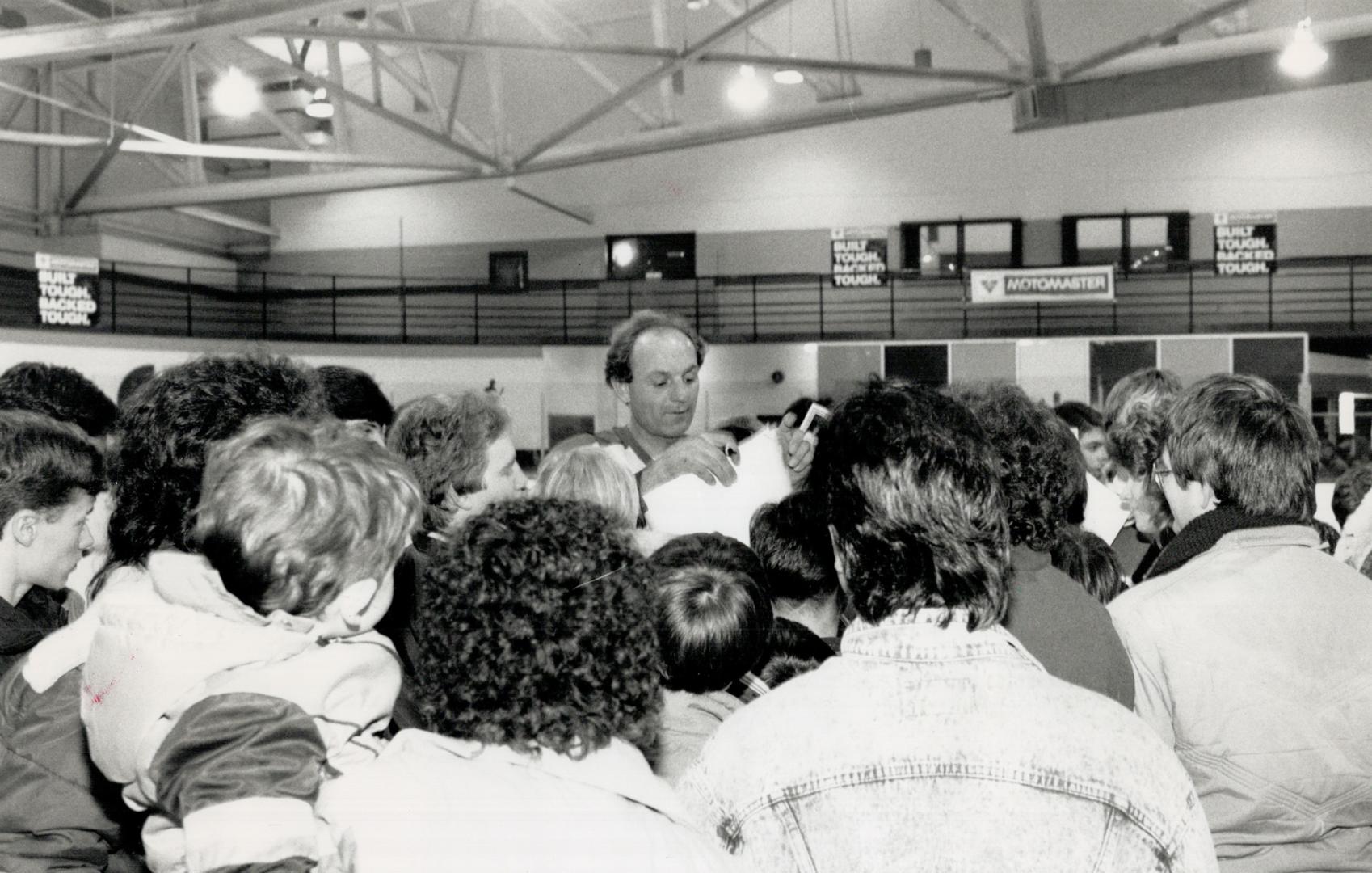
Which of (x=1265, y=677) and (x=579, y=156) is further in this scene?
(x=579, y=156)

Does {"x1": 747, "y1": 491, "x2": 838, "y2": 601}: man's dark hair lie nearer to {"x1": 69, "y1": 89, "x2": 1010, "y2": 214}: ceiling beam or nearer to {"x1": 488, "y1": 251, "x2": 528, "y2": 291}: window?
{"x1": 69, "y1": 89, "x2": 1010, "y2": 214}: ceiling beam

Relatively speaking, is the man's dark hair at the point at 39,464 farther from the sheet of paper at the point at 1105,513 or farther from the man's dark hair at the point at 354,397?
the sheet of paper at the point at 1105,513

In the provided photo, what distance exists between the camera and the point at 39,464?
226 centimetres

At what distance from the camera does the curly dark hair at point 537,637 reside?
1.42 m

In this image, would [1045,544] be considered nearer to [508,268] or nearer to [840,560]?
[840,560]

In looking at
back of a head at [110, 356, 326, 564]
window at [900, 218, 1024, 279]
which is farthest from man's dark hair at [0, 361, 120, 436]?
window at [900, 218, 1024, 279]

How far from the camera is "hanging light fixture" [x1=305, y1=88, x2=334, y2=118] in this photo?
61.1 feet

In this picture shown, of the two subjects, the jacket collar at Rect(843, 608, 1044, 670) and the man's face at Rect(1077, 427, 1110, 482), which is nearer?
the jacket collar at Rect(843, 608, 1044, 670)

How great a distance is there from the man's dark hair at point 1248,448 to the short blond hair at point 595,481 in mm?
1123

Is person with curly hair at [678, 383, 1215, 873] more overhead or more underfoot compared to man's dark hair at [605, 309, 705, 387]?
more underfoot

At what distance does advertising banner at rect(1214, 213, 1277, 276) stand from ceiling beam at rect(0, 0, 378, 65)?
13.4 meters

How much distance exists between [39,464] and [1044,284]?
15.4 meters

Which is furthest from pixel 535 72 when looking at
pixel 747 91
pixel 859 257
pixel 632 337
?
pixel 632 337

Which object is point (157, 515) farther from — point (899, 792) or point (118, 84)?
point (118, 84)
